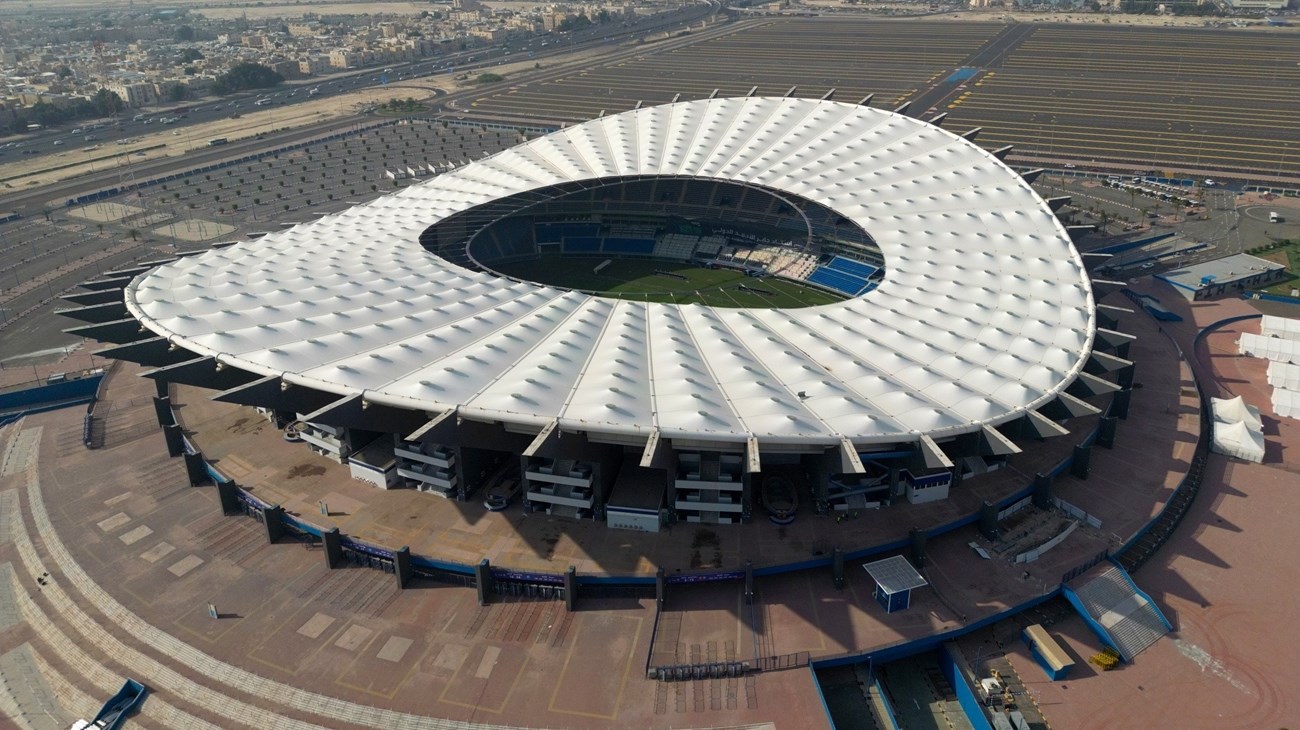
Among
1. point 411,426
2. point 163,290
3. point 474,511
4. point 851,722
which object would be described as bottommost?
point 851,722

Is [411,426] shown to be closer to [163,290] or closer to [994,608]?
[163,290]

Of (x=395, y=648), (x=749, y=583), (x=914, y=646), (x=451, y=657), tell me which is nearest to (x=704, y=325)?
(x=749, y=583)

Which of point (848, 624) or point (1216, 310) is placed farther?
point (1216, 310)

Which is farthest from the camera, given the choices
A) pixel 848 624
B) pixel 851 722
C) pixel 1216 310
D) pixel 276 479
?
pixel 1216 310

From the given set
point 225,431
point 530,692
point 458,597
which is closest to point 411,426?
point 458,597

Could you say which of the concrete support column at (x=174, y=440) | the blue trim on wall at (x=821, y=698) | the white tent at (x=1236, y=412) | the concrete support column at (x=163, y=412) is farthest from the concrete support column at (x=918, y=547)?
the concrete support column at (x=163, y=412)
